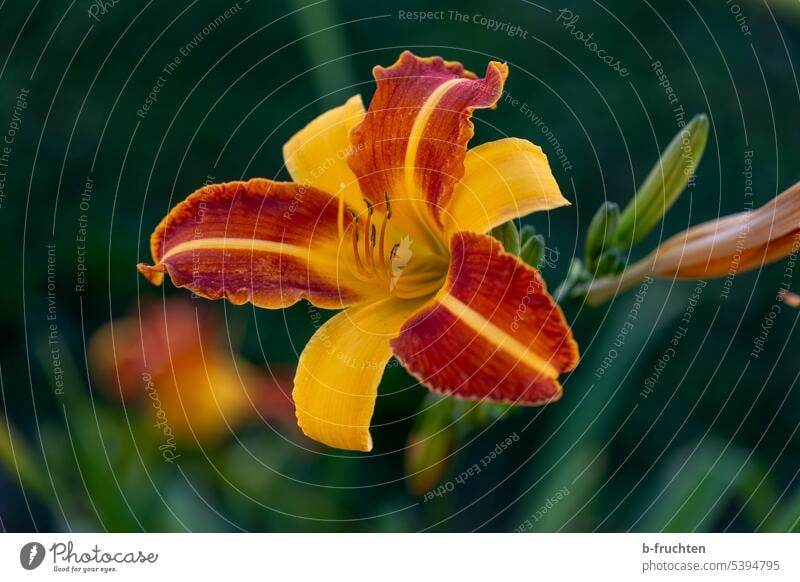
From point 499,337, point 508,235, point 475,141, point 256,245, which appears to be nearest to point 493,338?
point 499,337

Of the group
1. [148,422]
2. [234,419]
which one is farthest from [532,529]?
[148,422]

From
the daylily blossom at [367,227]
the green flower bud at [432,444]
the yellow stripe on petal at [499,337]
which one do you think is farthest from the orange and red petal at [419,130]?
the green flower bud at [432,444]

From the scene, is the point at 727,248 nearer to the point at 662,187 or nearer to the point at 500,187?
the point at 662,187

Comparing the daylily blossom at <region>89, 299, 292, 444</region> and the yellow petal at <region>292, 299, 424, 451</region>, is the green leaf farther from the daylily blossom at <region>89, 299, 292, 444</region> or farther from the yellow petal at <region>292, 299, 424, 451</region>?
the yellow petal at <region>292, 299, 424, 451</region>
